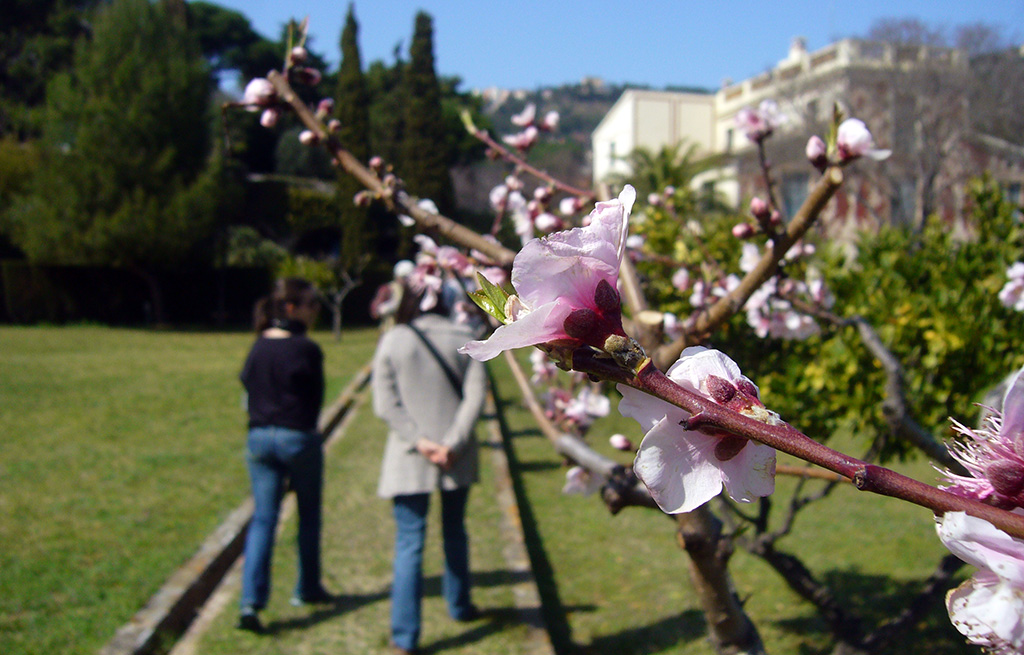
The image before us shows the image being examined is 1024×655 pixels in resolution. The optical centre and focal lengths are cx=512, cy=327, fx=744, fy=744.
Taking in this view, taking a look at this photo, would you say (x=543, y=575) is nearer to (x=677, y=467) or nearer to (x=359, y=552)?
(x=359, y=552)

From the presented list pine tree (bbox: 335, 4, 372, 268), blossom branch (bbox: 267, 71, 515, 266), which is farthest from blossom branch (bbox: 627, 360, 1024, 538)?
pine tree (bbox: 335, 4, 372, 268)

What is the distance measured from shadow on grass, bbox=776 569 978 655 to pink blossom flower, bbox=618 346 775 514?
3701 millimetres

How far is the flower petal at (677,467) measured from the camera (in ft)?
2.21

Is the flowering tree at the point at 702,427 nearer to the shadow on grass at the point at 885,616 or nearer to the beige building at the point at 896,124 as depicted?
the shadow on grass at the point at 885,616

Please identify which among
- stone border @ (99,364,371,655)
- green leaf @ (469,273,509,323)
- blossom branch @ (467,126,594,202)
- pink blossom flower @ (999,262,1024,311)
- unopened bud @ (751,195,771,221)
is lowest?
stone border @ (99,364,371,655)

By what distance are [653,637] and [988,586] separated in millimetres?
3983

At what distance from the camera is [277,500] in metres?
4.23

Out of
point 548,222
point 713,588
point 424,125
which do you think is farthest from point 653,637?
point 424,125

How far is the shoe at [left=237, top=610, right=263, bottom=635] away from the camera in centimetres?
394

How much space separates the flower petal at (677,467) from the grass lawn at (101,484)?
13.1 feet

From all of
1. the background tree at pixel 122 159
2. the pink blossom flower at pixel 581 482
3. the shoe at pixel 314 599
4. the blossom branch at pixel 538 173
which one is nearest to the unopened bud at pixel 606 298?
the blossom branch at pixel 538 173

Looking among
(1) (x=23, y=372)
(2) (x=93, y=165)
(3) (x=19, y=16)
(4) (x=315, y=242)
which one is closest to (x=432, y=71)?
(4) (x=315, y=242)

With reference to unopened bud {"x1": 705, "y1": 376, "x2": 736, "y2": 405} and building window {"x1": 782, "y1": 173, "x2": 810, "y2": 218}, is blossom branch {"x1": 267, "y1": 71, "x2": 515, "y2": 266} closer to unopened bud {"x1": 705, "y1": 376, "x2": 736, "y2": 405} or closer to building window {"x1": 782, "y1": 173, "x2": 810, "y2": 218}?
unopened bud {"x1": 705, "y1": 376, "x2": 736, "y2": 405}

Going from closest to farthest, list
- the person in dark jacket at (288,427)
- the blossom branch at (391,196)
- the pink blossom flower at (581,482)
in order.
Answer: the blossom branch at (391,196) < the pink blossom flower at (581,482) < the person in dark jacket at (288,427)
